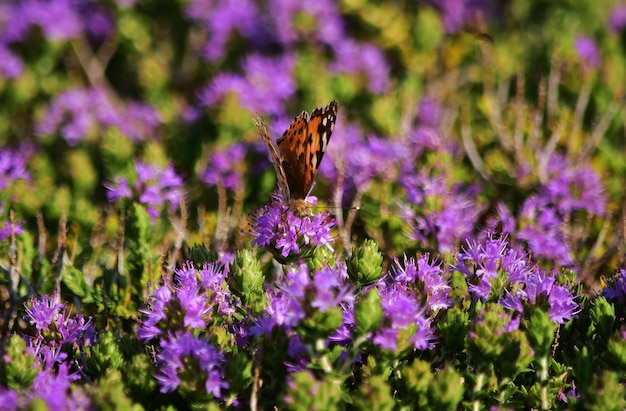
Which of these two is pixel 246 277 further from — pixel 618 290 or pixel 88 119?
pixel 88 119

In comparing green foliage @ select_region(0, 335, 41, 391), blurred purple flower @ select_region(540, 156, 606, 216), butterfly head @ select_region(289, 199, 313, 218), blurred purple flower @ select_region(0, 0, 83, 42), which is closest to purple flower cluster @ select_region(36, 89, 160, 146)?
blurred purple flower @ select_region(0, 0, 83, 42)

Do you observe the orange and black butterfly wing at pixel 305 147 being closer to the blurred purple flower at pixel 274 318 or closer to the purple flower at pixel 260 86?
the blurred purple flower at pixel 274 318

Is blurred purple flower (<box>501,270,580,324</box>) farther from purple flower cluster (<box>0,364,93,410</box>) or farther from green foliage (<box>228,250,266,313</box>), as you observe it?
purple flower cluster (<box>0,364,93,410</box>)

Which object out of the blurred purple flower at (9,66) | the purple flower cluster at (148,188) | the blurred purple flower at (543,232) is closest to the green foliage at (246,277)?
the purple flower cluster at (148,188)

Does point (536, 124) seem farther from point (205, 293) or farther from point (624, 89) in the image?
point (205, 293)

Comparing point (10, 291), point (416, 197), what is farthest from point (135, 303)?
point (416, 197)

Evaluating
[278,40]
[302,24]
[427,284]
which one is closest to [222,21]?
[278,40]
